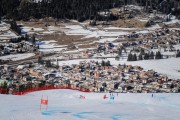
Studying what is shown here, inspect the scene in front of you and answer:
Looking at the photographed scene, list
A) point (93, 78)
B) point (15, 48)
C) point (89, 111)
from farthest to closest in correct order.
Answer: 1. point (15, 48)
2. point (93, 78)
3. point (89, 111)

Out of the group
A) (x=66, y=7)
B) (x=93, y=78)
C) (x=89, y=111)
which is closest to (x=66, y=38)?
(x=66, y=7)

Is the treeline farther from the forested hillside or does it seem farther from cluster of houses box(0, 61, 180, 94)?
cluster of houses box(0, 61, 180, 94)

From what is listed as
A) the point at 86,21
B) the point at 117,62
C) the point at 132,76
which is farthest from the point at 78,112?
the point at 86,21

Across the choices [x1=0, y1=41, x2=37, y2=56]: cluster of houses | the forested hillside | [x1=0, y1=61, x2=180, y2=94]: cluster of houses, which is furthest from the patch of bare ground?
[x1=0, y1=61, x2=180, y2=94]: cluster of houses

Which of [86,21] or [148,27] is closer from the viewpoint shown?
[148,27]

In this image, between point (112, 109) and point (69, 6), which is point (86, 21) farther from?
point (112, 109)

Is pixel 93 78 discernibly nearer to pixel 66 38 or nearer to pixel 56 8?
pixel 66 38
